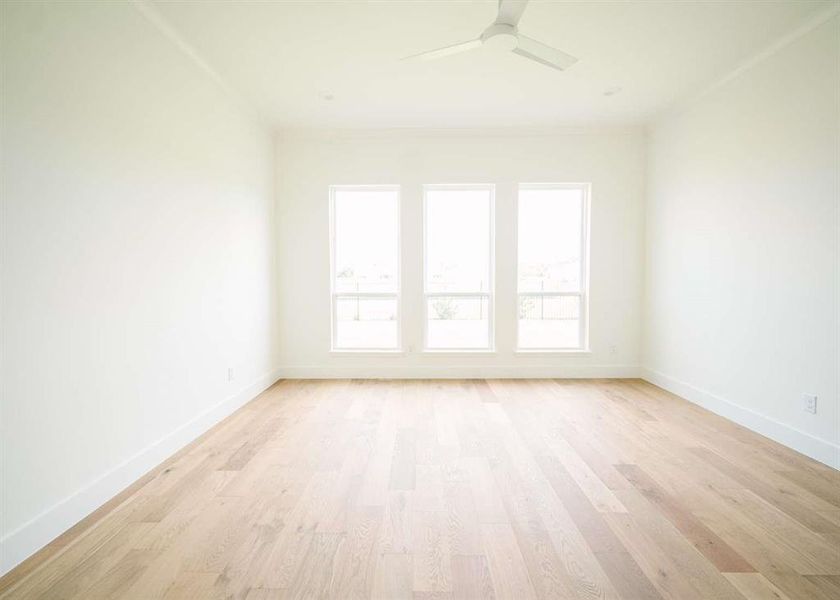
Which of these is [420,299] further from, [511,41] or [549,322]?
[511,41]

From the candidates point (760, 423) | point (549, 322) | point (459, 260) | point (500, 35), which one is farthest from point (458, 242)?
point (760, 423)

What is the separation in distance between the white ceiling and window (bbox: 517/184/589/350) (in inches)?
39.2

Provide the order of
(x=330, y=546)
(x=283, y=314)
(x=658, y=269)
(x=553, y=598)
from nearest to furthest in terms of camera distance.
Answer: (x=553, y=598) < (x=330, y=546) < (x=658, y=269) < (x=283, y=314)

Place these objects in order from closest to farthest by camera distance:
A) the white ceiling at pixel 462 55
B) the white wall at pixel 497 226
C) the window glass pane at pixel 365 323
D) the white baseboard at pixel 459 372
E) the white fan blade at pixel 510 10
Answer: the white fan blade at pixel 510 10 → the white ceiling at pixel 462 55 → the white wall at pixel 497 226 → the white baseboard at pixel 459 372 → the window glass pane at pixel 365 323

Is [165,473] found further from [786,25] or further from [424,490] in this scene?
[786,25]

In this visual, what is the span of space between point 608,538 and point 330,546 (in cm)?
126

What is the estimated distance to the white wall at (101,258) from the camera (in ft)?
5.74

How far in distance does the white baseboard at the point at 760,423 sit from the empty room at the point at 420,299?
3 centimetres

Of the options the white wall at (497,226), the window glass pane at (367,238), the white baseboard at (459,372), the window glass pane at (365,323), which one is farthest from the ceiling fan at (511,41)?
the white baseboard at (459,372)

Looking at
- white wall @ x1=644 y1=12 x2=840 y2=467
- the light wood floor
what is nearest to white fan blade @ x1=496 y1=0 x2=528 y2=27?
white wall @ x1=644 y1=12 x2=840 y2=467

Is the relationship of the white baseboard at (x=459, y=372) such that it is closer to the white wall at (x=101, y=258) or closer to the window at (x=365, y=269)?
the window at (x=365, y=269)

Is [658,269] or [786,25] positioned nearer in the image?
[786,25]

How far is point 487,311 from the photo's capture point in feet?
16.3

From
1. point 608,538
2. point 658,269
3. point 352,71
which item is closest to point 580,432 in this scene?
point 608,538
